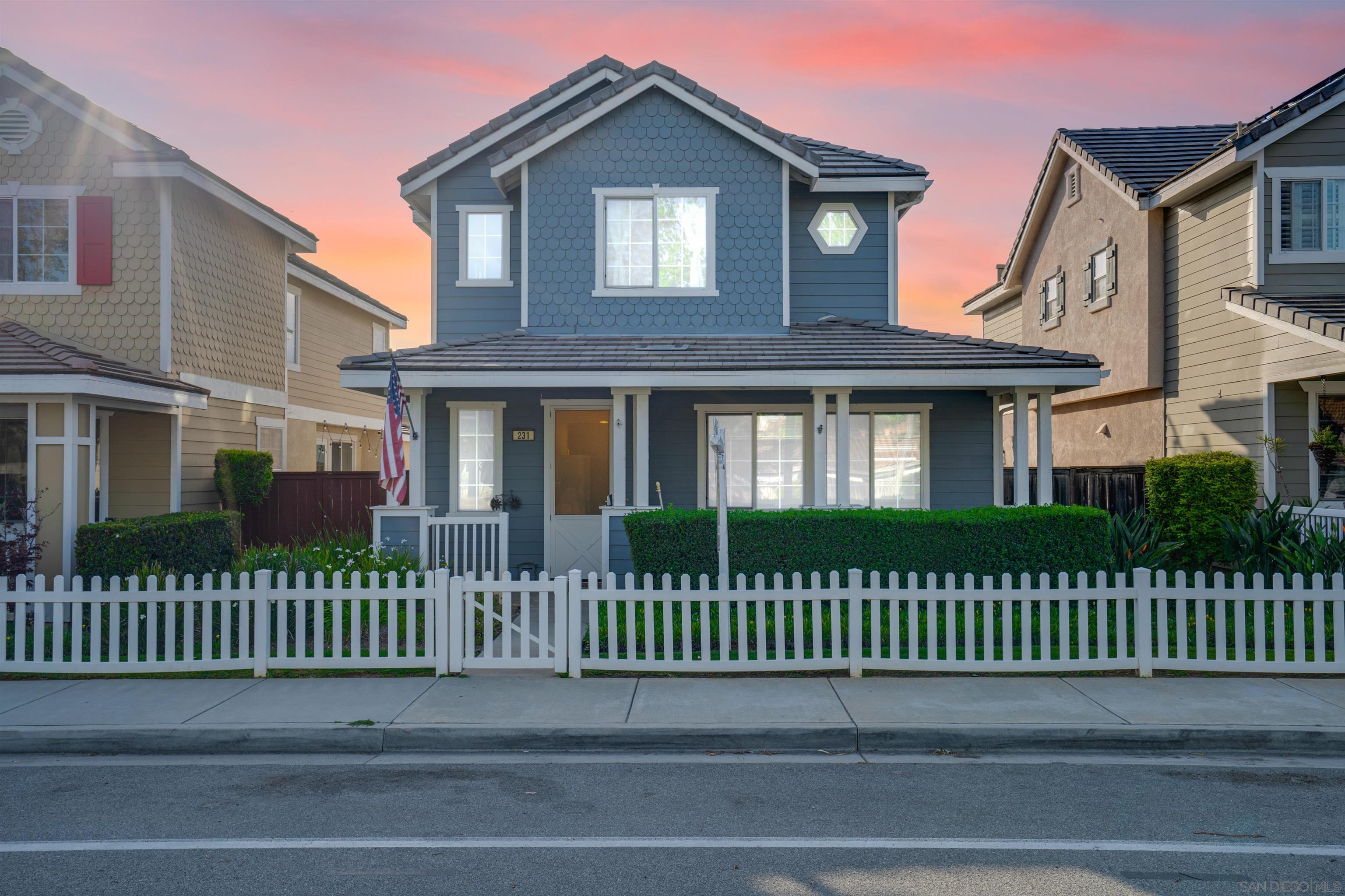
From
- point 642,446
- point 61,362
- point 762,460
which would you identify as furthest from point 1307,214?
point 61,362

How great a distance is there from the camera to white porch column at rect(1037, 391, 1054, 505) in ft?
42.5

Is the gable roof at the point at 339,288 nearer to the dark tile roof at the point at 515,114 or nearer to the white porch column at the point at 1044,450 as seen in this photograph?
the dark tile roof at the point at 515,114

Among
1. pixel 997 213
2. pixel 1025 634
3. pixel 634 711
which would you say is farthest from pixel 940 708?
pixel 997 213

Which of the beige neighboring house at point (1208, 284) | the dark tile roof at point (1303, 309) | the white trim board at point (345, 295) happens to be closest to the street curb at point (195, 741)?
the beige neighboring house at point (1208, 284)

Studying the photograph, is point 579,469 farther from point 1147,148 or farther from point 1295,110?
point 1147,148

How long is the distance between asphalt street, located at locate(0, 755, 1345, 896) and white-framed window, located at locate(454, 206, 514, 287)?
32.9ft

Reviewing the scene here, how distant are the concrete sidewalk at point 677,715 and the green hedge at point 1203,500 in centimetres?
584

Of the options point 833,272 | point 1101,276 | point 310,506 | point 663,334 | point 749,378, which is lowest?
point 310,506

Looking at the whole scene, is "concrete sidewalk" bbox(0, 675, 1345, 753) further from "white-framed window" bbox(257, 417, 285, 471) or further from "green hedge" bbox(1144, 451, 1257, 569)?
"white-framed window" bbox(257, 417, 285, 471)

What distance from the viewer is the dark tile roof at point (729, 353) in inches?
480

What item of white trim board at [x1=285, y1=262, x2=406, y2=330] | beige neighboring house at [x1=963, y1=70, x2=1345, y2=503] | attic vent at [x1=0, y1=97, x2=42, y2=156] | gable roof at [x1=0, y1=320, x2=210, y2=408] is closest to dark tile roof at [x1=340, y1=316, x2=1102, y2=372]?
beige neighboring house at [x1=963, y1=70, x2=1345, y2=503]

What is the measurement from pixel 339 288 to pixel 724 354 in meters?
13.0

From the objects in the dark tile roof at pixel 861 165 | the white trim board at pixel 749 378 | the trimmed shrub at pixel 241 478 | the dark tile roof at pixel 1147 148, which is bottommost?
the trimmed shrub at pixel 241 478

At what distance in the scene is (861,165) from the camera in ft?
48.9
